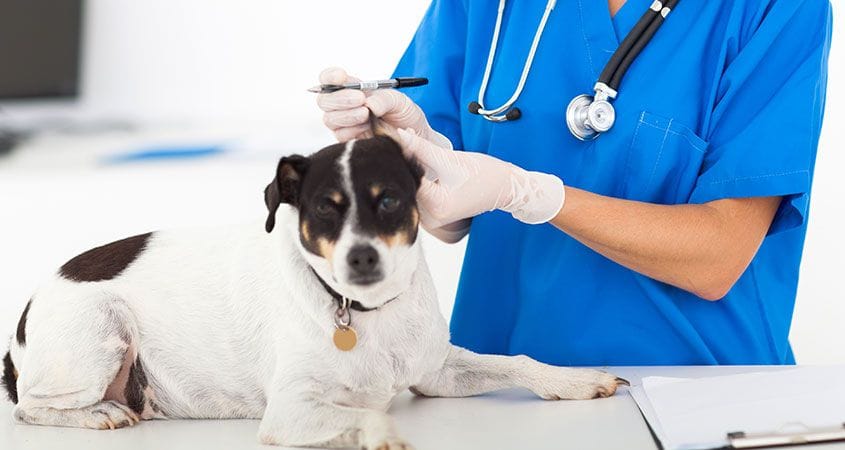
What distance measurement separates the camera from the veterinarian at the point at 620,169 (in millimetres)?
1583

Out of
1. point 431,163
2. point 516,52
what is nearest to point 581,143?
point 516,52

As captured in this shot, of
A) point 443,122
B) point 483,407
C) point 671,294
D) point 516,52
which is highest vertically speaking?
point 516,52

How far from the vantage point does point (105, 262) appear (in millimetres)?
1521

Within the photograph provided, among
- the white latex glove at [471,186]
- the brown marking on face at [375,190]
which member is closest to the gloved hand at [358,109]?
the white latex glove at [471,186]

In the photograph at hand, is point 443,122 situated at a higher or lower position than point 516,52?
lower

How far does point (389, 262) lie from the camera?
4.28ft

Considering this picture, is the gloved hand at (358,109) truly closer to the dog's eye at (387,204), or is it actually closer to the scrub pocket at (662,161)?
the dog's eye at (387,204)

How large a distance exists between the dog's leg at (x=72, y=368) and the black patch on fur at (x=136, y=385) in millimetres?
40

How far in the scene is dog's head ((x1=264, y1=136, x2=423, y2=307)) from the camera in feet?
4.25

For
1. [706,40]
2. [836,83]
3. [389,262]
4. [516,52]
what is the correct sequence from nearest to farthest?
[389,262], [706,40], [516,52], [836,83]

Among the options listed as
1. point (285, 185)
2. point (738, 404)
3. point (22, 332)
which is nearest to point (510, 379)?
point (738, 404)

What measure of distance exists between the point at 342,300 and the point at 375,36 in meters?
2.49

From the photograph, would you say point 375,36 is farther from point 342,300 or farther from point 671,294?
point 342,300

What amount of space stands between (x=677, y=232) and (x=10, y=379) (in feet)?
3.35
